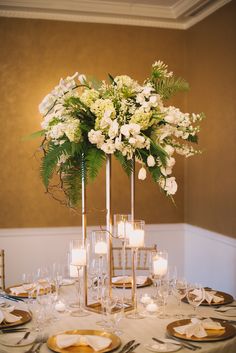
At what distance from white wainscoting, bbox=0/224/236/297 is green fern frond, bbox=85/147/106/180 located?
2.45 metres

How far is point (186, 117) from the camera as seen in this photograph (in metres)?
2.98

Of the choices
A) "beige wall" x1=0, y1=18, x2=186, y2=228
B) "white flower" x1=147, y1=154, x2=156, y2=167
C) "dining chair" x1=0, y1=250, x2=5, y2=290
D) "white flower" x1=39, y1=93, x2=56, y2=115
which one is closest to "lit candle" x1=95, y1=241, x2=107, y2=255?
"white flower" x1=147, y1=154, x2=156, y2=167

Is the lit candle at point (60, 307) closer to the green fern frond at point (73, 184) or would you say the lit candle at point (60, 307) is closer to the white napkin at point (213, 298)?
the green fern frond at point (73, 184)

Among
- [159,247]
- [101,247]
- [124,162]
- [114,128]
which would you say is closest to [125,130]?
[114,128]

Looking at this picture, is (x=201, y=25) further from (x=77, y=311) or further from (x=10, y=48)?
(x=77, y=311)

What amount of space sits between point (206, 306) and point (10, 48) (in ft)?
11.2

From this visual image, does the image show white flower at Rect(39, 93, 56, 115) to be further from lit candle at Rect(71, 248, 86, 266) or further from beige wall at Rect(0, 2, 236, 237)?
beige wall at Rect(0, 2, 236, 237)

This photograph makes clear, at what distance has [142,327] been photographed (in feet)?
9.07

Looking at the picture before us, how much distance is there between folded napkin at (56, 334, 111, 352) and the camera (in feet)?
7.99

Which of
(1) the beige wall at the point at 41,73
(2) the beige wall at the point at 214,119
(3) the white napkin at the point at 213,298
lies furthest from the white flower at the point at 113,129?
(1) the beige wall at the point at 41,73

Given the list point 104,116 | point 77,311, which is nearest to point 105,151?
point 104,116

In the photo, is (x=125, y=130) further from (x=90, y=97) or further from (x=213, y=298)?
(x=213, y=298)

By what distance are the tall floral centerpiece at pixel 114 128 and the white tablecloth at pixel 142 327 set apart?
27.3 inches

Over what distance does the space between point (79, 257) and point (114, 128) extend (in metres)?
0.74
